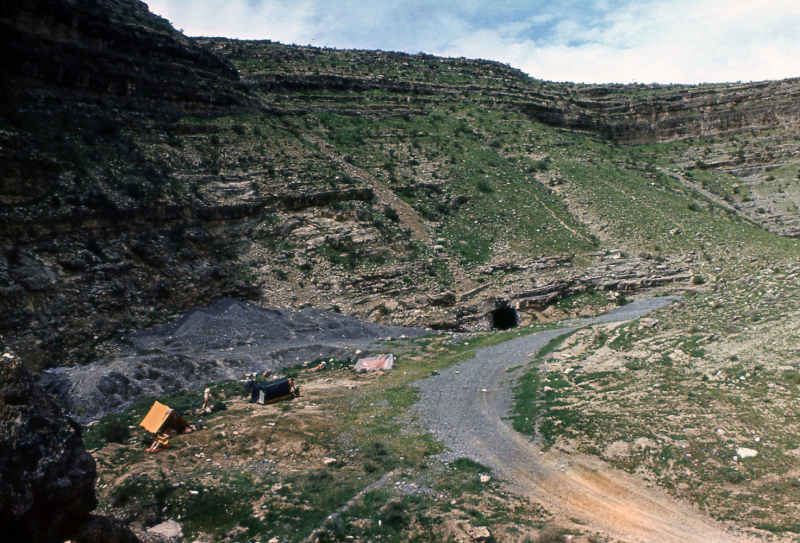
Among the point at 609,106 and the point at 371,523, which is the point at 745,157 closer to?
the point at 609,106

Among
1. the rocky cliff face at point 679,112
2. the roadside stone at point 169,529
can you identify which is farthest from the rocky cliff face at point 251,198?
the roadside stone at point 169,529

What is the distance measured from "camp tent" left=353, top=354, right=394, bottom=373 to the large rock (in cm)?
1377

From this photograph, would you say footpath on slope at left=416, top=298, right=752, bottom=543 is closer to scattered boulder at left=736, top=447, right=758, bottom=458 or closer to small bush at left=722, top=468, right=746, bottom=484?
small bush at left=722, top=468, right=746, bottom=484

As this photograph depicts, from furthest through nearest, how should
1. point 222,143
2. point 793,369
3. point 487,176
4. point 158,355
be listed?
point 487,176 → point 222,143 → point 158,355 → point 793,369

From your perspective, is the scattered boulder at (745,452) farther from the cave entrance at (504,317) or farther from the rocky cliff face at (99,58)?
the rocky cliff face at (99,58)

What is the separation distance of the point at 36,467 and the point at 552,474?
9.66m

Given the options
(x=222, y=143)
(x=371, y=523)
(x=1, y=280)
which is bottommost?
(x=371, y=523)

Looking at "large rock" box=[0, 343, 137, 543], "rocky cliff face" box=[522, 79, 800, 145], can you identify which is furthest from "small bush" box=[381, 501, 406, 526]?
"rocky cliff face" box=[522, 79, 800, 145]

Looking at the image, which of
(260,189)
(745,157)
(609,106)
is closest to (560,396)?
(260,189)

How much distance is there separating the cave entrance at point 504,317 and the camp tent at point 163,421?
1901 centimetres

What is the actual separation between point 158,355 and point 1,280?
7.81 m

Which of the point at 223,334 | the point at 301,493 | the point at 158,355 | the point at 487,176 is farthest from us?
the point at 487,176

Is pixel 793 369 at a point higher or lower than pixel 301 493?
higher

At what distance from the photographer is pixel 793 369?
1130cm
